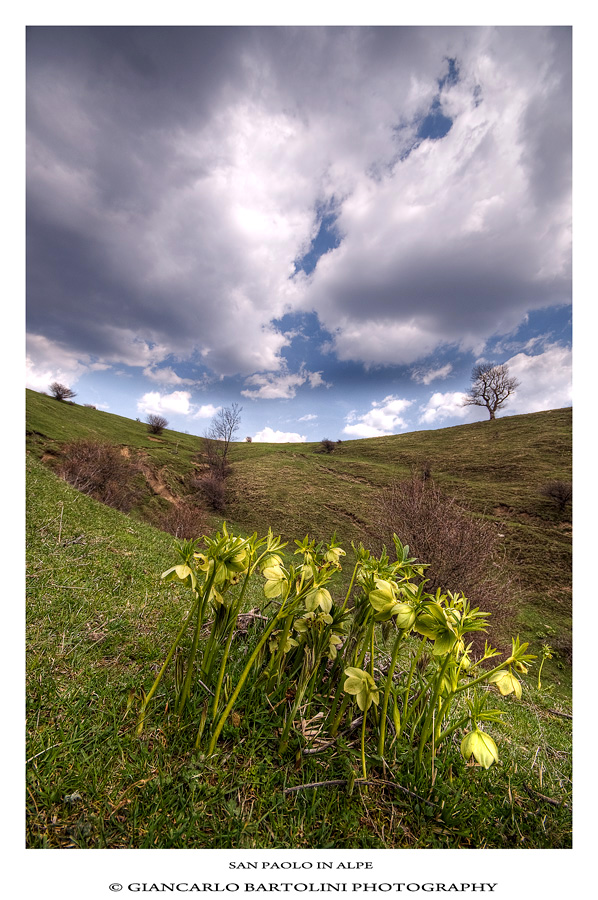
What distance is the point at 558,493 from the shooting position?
26.7 metres

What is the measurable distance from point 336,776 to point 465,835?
478 mm

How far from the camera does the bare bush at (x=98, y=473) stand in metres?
20.3

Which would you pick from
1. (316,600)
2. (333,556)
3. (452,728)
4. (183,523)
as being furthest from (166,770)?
(183,523)

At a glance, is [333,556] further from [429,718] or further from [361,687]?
[429,718]

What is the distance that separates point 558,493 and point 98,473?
3597cm

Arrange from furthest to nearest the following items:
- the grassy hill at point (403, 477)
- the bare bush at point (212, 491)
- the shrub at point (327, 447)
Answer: the shrub at point (327, 447)
the bare bush at point (212, 491)
the grassy hill at point (403, 477)

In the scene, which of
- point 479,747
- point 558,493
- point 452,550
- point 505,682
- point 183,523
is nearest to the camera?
point 479,747

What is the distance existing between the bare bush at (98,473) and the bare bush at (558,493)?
33.5 metres

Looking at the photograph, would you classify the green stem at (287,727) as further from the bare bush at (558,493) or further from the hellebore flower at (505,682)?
the bare bush at (558,493)

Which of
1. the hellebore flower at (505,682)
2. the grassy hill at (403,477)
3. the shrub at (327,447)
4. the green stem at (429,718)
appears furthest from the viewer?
the shrub at (327,447)

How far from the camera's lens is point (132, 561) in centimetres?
376

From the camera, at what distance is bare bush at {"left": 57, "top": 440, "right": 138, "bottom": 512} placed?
66.5ft

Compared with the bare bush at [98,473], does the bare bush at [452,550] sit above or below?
below

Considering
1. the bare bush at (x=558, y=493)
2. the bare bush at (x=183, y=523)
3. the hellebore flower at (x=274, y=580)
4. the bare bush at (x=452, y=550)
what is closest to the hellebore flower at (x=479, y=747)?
the hellebore flower at (x=274, y=580)
